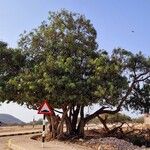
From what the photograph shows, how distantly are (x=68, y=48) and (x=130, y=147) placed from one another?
764 centimetres

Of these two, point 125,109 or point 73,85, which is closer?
point 73,85

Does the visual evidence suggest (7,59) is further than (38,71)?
Yes

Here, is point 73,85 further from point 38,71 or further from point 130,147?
point 130,147

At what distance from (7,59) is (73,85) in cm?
651

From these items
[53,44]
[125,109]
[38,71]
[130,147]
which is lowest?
[130,147]

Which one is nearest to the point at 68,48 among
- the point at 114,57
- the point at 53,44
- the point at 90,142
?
the point at 53,44

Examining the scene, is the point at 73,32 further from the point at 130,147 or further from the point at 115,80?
the point at 130,147

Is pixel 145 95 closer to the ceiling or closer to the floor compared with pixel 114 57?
closer to the floor

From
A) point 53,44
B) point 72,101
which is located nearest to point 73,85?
point 72,101

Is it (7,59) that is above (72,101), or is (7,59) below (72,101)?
above

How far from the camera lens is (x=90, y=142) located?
96.2 feet

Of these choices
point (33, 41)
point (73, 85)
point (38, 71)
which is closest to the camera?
point (73, 85)

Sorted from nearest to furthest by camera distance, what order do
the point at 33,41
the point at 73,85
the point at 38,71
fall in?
1. the point at 73,85
2. the point at 38,71
3. the point at 33,41

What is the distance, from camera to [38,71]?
100 feet
